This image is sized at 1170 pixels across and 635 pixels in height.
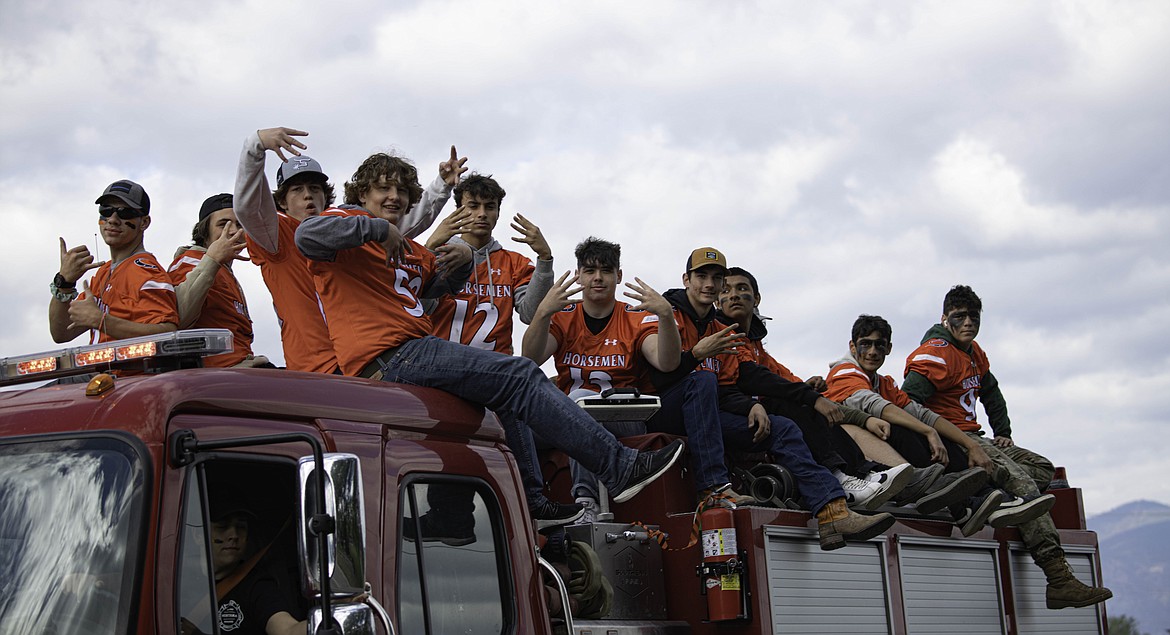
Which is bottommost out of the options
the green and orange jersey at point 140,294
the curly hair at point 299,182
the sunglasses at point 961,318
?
the green and orange jersey at point 140,294

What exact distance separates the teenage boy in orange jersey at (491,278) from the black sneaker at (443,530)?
2407 mm

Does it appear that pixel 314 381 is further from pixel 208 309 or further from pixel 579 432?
pixel 208 309

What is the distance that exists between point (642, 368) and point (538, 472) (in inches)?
81.0

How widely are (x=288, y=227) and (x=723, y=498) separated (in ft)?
7.62

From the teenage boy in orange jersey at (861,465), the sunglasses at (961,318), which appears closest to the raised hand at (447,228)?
the teenage boy in orange jersey at (861,465)

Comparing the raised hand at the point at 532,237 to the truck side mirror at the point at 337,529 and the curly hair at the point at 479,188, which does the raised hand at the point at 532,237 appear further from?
the truck side mirror at the point at 337,529

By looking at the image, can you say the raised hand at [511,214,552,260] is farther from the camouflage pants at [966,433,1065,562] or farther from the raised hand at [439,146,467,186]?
the camouflage pants at [966,433,1065,562]

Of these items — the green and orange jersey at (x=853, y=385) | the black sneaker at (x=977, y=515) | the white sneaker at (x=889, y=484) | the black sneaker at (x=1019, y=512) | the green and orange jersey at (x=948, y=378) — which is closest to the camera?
the white sneaker at (x=889, y=484)

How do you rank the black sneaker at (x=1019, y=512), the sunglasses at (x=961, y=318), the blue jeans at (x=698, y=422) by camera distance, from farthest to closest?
the sunglasses at (x=961, y=318) → the black sneaker at (x=1019, y=512) → the blue jeans at (x=698, y=422)

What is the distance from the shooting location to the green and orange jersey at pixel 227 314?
19.7 ft

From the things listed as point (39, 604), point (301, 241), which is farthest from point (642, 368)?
point (39, 604)

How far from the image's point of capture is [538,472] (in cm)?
520

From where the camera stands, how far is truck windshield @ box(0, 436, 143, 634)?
11.1 feet

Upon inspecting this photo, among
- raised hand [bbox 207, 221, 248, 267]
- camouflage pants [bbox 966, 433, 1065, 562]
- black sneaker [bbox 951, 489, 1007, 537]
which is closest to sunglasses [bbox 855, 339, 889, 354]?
camouflage pants [bbox 966, 433, 1065, 562]
